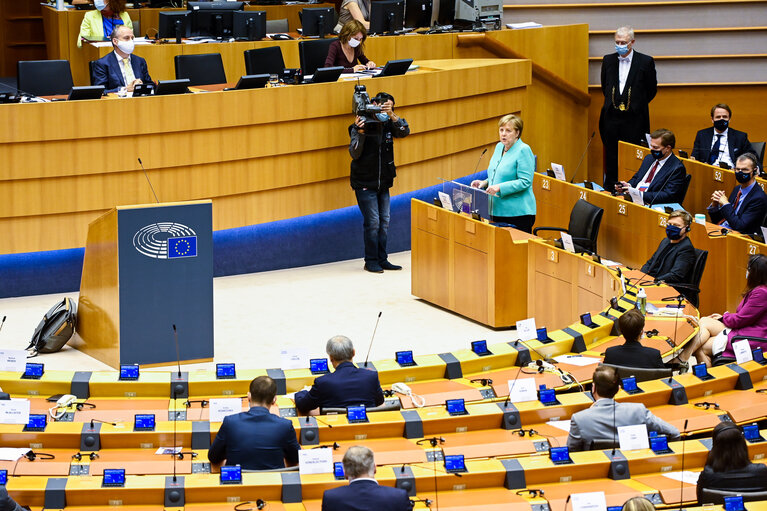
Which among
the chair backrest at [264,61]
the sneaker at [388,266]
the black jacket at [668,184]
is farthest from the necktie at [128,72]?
the black jacket at [668,184]

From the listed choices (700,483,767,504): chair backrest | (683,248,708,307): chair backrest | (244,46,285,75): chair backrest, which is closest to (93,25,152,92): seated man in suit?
(244,46,285,75): chair backrest

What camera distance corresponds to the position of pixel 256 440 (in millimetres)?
4949

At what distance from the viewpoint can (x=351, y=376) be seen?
5629 mm

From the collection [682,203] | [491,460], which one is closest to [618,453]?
[491,460]

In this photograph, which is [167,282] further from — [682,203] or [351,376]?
[682,203]

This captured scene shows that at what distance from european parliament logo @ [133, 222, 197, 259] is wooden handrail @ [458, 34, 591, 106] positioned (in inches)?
222

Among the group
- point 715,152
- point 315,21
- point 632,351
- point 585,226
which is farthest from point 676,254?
point 315,21

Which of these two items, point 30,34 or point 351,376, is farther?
point 30,34

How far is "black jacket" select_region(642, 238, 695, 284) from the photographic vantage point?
8164 mm

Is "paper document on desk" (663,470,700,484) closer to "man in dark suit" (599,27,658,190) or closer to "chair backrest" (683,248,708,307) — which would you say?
"chair backrest" (683,248,708,307)

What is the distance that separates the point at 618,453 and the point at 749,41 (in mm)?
→ 8885

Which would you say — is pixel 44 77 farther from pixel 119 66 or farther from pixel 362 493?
pixel 362 493

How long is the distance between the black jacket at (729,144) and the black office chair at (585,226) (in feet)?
6.64

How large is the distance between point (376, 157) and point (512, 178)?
52.0 inches
